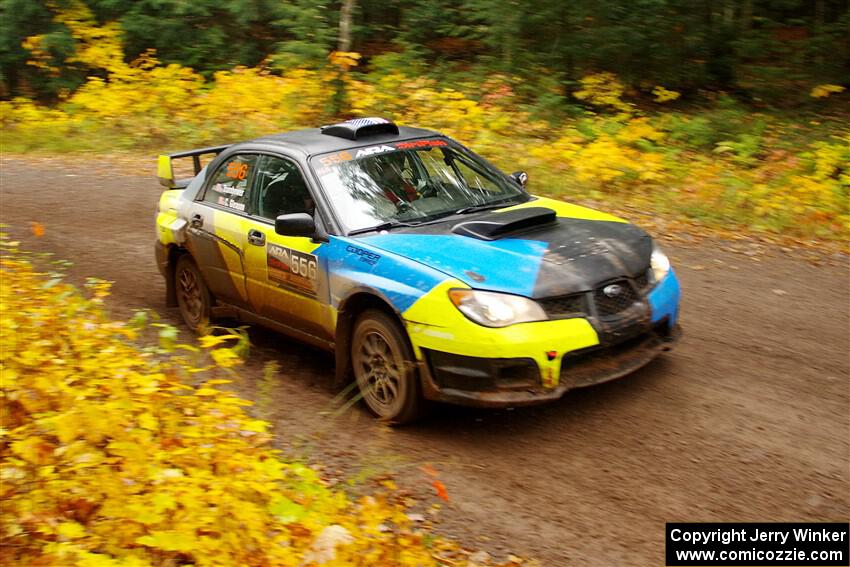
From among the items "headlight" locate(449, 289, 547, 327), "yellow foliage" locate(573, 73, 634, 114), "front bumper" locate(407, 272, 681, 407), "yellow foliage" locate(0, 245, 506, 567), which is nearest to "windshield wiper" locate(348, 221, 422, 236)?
"front bumper" locate(407, 272, 681, 407)

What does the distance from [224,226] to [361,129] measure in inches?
53.5

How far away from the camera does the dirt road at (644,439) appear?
4.59 m

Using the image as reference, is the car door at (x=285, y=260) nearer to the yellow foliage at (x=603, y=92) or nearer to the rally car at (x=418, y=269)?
the rally car at (x=418, y=269)

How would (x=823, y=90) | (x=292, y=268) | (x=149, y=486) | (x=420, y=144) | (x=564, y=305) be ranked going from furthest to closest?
1. (x=823, y=90)
2. (x=420, y=144)
3. (x=292, y=268)
4. (x=564, y=305)
5. (x=149, y=486)

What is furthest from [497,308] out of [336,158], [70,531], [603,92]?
[603,92]

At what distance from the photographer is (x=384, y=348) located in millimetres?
5754

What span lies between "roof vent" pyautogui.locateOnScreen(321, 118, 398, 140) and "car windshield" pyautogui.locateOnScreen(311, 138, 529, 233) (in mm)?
221

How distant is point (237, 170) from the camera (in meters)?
7.16

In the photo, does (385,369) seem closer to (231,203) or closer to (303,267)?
(303,267)

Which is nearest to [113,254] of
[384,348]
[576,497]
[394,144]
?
[394,144]

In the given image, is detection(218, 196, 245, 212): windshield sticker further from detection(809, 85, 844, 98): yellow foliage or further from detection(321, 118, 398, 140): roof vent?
detection(809, 85, 844, 98): yellow foliage

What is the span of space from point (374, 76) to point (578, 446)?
41.3ft

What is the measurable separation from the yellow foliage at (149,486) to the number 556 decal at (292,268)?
131cm

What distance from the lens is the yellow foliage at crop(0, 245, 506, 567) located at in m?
3.93
